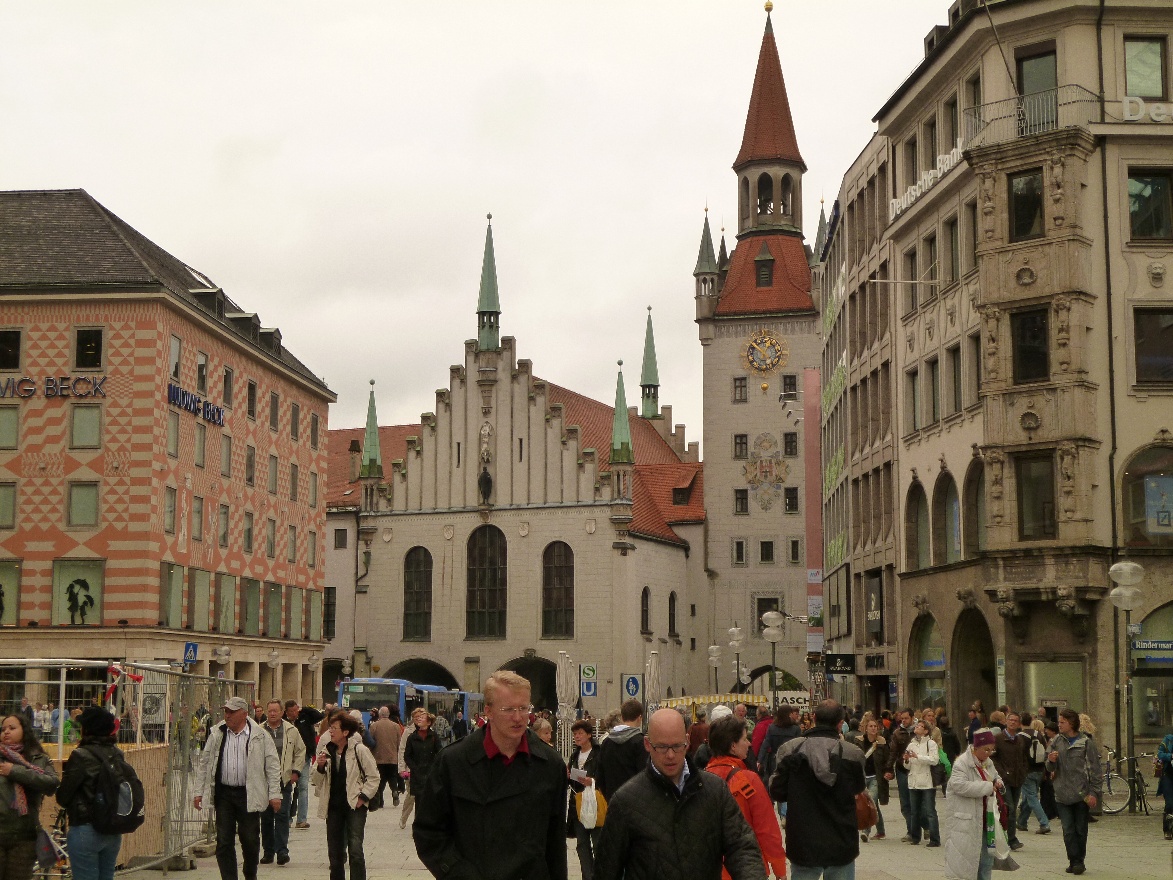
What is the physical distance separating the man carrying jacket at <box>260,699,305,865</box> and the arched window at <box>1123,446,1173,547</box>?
18.3 meters

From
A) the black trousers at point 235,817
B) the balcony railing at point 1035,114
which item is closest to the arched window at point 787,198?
the balcony railing at point 1035,114

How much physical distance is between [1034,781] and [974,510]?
43.5 ft

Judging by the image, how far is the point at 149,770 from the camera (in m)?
16.8

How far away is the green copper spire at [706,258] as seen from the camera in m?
85.6

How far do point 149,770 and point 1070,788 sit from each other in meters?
9.63

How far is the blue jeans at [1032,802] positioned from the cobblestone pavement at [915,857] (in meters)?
0.21

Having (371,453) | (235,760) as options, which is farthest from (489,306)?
(235,760)

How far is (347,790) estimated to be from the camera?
569 inches

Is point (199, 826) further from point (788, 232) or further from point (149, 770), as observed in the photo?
point (788, 232)

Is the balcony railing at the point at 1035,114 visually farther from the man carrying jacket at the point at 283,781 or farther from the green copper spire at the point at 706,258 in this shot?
the green copper spire at the point at 706,258

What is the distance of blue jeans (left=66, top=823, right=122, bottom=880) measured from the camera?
38.1 ft

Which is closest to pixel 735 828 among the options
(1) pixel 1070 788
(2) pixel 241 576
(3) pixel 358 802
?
(3) pixel 358 802

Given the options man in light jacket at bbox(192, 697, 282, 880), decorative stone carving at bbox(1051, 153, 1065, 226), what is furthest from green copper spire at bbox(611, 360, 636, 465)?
man in light jacket at bbox(192, 697, 282, 880)

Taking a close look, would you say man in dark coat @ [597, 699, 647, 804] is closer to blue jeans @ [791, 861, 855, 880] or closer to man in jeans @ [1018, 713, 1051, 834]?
blue jeans @ [791, 861, 855, 880]
